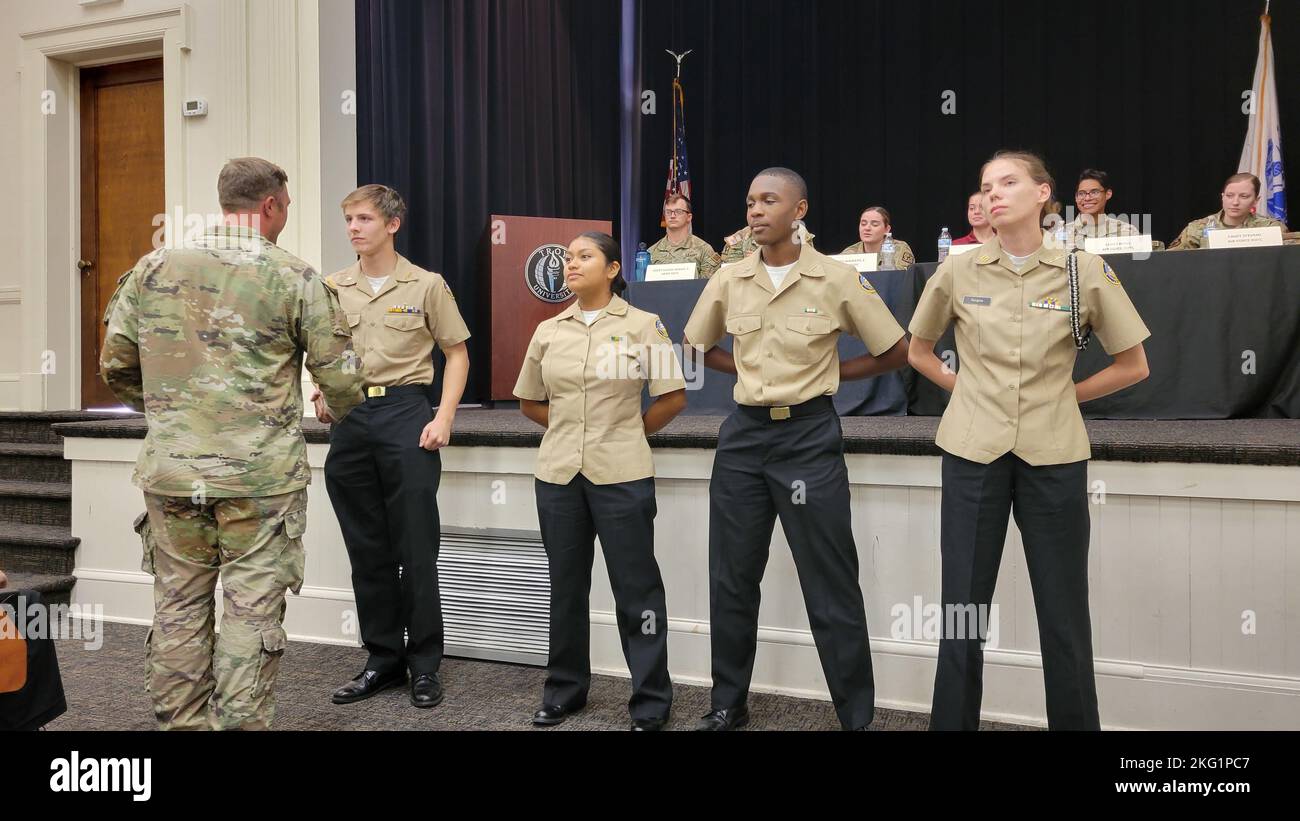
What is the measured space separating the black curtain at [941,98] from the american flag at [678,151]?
9 centimetres

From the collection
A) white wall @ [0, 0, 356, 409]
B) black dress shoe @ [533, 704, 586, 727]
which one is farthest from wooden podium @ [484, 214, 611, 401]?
black dress shoe @ [533, 704, 586, 727]

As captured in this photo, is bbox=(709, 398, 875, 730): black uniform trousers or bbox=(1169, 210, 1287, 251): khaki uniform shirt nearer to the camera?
bbox=(709, 398, 875, 730): black uniform trousers

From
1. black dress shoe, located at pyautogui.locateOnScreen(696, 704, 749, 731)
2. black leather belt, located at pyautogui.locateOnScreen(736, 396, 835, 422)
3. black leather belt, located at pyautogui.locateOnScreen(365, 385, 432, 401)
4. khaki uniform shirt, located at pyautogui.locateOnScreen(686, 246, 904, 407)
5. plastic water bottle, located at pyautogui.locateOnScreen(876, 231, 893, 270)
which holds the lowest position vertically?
black dress shoe, located at pyautogui.locateOnScreen(696, 704, 749, 731)

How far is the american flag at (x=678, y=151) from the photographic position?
24.6 feet

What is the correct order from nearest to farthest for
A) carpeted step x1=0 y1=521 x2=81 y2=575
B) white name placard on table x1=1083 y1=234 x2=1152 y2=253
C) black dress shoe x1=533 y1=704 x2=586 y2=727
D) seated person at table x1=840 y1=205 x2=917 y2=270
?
1. black dress shoe x1=533 y1=704 x2=586 y2=727
2. white name placard on table x1=1083 y1=234 x2=1152 y2=253
3. carpeted step x1=0 y1=521 x2=81 y2=575
4. seated person at table x1=840 y1=205 x2=917 y2=270

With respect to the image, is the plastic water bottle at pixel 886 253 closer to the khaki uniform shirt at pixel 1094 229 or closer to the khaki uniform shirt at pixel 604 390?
the khaki uniform shirt at pixel 1094 229

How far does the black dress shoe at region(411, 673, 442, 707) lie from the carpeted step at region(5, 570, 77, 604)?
2.05 meters

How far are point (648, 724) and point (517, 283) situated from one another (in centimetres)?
344

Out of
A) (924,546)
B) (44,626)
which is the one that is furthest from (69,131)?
(924,546)

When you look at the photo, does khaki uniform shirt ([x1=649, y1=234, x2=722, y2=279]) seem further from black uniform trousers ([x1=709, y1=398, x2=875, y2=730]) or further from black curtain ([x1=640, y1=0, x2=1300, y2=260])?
black uniform trousers ([x1=709, y1=398, x2=875, y2=730])

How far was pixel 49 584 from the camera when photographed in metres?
4.03

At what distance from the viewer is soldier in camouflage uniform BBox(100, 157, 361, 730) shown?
2.11m

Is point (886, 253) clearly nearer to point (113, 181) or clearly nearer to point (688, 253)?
point (688, 253)

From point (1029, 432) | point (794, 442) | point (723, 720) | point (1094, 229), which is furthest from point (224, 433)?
point (1094, 229)
